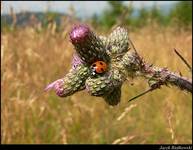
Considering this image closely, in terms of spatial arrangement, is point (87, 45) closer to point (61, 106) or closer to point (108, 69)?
point (108, 69)

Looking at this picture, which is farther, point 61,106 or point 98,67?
point 61,106

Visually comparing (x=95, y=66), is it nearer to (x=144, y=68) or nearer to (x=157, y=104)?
(x=144, y=68)

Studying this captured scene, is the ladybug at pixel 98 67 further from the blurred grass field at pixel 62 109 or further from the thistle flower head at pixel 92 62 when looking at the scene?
the blurred grass field at pixel 62 109

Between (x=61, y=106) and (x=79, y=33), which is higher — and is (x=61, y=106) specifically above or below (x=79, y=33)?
below

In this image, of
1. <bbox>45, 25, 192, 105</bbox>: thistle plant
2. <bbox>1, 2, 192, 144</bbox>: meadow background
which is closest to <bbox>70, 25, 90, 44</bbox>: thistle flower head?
<bbox>45, 25, 192, 105</bbox>: thistle plant

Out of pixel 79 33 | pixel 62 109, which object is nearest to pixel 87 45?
pixel 79 33

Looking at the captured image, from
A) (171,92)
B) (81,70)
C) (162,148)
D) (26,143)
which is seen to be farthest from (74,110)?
(81,70)
